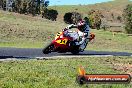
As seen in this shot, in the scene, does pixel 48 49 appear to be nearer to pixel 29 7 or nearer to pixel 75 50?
pixel 75 50

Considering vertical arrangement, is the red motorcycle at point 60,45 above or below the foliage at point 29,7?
above

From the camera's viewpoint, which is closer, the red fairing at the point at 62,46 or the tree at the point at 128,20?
the red fairing at the point at 62,46

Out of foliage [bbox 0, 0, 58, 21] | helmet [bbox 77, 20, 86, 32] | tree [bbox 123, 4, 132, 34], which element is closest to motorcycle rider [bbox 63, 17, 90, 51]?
helmet [bbox 77, 20, 86, 32]

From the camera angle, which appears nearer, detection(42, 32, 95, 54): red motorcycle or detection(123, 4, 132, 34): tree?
detection(42, 32, 95, 54): red motorcycle

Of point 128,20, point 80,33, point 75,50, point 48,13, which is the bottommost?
point 48,13

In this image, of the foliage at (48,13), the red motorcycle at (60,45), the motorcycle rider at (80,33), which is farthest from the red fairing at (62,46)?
the foliage at (48,13)

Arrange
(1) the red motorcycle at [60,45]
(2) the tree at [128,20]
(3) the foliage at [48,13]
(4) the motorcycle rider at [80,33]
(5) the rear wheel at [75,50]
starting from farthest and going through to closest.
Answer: (3) the foliage at [48,13] < (2) the tree at [128,20] < (5) the rear wheel at [75,50] < (4) the motorcycle rider at [80,33] < (1) the red motorcycle at [60,45]

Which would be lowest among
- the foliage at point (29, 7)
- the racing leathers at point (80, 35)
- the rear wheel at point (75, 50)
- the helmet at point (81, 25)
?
the foliage at point (29, 7)

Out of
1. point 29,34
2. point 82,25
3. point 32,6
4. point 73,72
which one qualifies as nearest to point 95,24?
point 32,6

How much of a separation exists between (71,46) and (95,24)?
457 feet

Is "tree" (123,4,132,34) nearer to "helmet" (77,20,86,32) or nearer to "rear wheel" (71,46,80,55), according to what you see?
"rear wheel" (71,46,80,55)

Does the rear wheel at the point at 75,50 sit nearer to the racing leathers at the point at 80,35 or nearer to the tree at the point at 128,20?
the racing leathers at the point at 80,35

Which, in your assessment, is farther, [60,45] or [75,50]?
[75,50]

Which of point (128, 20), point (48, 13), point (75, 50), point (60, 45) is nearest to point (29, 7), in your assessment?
point (48, 13)
